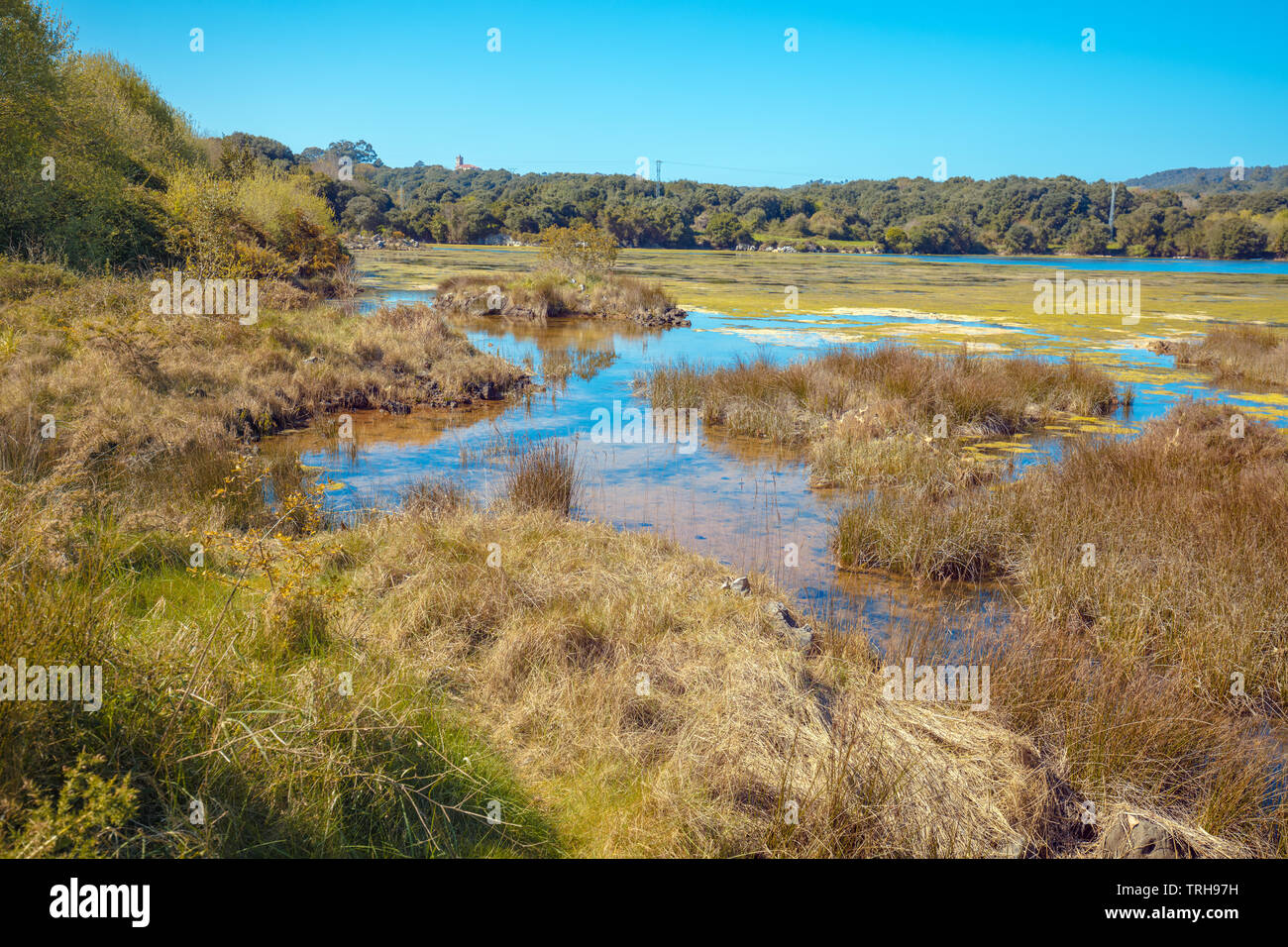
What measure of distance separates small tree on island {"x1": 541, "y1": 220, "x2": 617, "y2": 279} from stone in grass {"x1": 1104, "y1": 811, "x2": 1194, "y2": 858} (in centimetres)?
2795

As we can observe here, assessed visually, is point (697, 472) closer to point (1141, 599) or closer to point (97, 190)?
point (1141, 599)

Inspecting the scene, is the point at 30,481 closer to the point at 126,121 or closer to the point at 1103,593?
the point at 1103,593

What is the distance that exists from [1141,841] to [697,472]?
22.8 ft

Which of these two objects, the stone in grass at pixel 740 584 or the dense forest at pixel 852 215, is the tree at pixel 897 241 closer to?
the dense forest at pixel 852 215

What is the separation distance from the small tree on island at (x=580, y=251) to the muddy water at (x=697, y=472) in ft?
41.8

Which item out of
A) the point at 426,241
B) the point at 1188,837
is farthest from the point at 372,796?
the point at 426,241

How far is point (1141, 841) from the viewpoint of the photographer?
10.3 ft

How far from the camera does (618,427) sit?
38.8 ft

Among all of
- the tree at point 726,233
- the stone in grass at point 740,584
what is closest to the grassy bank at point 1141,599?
the stone in grass at point 740,584

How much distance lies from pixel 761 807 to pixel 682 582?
2351 millimetres

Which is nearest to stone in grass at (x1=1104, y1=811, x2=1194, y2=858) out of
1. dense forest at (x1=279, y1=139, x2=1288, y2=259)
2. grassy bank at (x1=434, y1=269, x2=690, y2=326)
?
grassy bank at (x1=434, y1=269, x2=690, y2=326)

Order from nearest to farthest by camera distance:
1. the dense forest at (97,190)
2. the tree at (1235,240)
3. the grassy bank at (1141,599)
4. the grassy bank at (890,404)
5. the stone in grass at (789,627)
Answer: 1. the grassy bank at (1141,599)
2. the stone in grass at (789,627)
3. the grassy bank at (890,404)
4. the dense forest at (97,190)
5. the tree at (1235,240)

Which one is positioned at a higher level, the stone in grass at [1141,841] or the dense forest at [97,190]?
the dense forest at [97,190]

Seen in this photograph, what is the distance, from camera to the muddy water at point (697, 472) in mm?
6246
